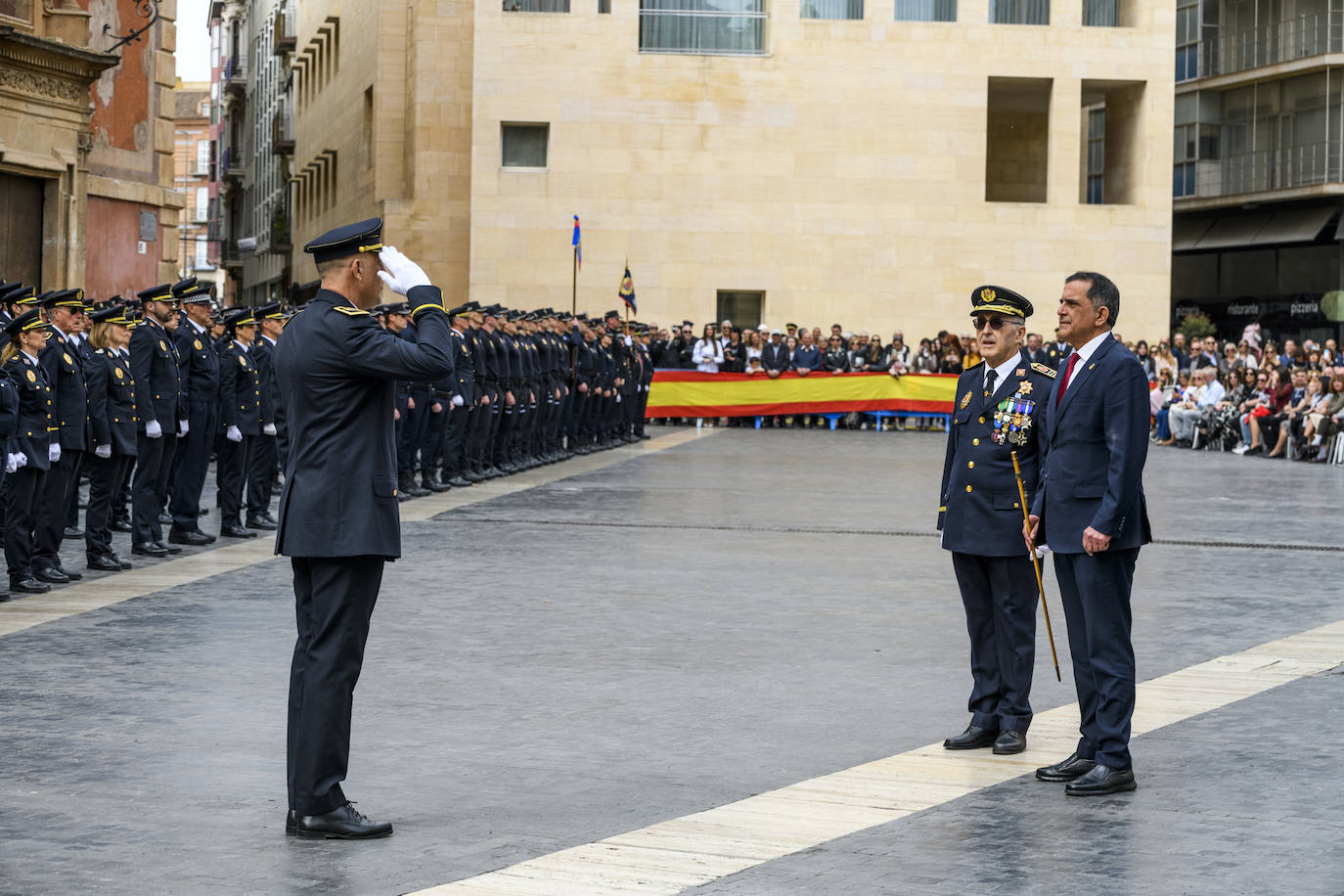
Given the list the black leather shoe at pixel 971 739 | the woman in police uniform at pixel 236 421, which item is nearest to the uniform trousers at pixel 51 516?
the woman in police uniform at pixel 236 421

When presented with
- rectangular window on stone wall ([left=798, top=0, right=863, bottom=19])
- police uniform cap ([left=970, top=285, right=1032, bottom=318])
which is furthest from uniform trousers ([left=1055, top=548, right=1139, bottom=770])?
rectangular window on stone wall ([left=798, top=0, right=863, bottom=19])

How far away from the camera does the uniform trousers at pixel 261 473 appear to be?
16797 millimetres

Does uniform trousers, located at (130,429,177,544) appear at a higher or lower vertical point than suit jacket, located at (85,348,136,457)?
lower

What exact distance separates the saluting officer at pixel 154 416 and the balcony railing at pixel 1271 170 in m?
44.9

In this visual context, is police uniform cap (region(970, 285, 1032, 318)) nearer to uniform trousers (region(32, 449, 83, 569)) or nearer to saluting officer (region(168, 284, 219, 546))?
uniform trousers (region(32, 449, 83, 569))

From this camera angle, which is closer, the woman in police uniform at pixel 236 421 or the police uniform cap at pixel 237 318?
the woman in police uniform at pixel 236 421

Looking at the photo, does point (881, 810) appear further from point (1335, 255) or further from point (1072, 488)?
point (1335, 255)

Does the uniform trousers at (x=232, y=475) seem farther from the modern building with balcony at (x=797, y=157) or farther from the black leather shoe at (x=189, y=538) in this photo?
the modern building with balcony at (x=797, y=157)

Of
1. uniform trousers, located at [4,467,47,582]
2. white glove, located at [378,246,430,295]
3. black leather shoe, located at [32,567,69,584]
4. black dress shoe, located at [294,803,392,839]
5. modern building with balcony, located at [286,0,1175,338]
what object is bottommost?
black dress shoe, located at [294,803,392,839]

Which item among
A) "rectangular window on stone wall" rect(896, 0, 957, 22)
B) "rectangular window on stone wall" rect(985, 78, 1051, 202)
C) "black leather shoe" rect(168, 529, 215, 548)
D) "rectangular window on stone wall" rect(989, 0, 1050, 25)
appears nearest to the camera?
"black leather shoe" rect(168, 529, 215, 548)

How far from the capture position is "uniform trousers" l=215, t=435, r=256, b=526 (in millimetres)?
16156

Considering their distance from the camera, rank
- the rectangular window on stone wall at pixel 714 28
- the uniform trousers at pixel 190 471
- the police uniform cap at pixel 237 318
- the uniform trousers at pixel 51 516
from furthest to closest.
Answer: the rectangular window on stone wall at pixel 714 28
the police uniform cap at pixel 237 318
the uniform trousers at pixel 190 471
the uniform trousers at pixel 51 516

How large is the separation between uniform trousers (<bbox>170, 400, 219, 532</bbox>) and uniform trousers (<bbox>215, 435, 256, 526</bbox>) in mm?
454

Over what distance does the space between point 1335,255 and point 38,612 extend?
4895 cm
